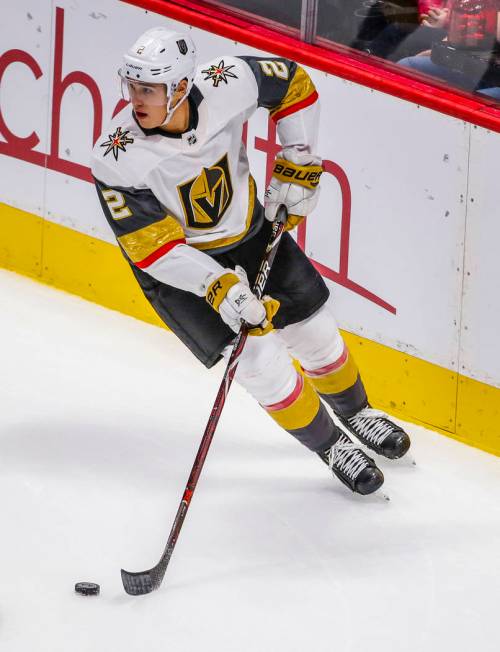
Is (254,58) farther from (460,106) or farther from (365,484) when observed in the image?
(365,484)

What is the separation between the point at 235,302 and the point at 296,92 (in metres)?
0.70

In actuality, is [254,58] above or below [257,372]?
above

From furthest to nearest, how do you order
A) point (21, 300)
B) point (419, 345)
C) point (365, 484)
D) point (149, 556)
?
point (21, 300)
point (419, 345)
point (365, 484)
point (149, 556)

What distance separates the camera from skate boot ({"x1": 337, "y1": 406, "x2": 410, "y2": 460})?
14.7 ft

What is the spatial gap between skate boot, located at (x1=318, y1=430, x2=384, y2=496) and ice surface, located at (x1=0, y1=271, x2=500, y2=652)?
0.06m

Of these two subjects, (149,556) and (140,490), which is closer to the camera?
(149,556)

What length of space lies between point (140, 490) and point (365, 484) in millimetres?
620

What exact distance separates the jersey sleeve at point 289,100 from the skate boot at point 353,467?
2.60 ft

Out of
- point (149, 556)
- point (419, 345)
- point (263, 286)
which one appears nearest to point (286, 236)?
point (263, 286)

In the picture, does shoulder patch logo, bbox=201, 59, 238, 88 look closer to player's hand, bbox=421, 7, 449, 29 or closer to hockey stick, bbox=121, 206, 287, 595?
hockey stick, bbox=121, 206, 287, 595

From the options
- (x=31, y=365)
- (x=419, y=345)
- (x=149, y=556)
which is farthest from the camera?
(x=31, y=365)

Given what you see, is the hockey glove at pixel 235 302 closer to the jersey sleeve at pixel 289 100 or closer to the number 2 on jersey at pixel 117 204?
the number 2 on jersey at pixel 117 204

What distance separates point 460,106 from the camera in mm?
4449

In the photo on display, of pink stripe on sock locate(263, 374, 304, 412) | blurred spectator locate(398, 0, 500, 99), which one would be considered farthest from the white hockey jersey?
blurred spectator locate(398, 0, 500, 99)
